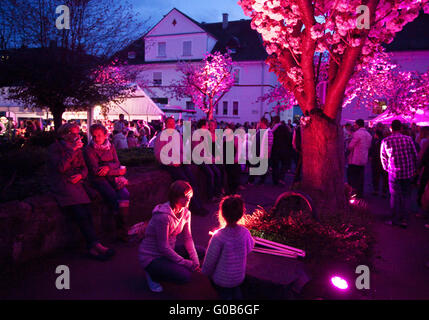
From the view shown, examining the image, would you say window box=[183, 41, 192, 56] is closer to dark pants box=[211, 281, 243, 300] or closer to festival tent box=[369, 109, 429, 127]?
festival tent box=[369, 109, 429, 127]

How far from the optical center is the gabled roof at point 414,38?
32.1 metres

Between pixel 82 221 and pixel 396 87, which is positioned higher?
pixel 396 87

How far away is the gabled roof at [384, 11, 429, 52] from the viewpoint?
32062mm

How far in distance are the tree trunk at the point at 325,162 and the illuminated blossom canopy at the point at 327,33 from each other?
252 millimetres

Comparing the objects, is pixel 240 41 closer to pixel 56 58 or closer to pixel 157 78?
pixel 157 78

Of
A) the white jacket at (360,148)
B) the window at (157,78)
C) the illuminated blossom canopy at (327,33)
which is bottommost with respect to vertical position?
the white jacket at (360,148)

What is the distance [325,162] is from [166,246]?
3067 mm

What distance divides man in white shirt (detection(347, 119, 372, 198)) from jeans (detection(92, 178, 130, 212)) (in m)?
6.08

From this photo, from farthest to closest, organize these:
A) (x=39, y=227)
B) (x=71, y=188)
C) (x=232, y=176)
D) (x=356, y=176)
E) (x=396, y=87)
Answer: (x=396, y=87) → (x=356, y=176) → (x=232, y=176) → (x=71, y=188) → (x=39, y=227)

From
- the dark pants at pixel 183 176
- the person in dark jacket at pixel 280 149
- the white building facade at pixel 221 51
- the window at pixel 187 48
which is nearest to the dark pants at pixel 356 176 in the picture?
the person in dark jacket at pixel 280 149

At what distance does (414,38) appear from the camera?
107ft

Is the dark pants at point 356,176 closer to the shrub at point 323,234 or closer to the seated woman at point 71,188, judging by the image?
the shrub at point 323,234

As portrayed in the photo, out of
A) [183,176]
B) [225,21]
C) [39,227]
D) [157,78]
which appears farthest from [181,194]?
[225,21]

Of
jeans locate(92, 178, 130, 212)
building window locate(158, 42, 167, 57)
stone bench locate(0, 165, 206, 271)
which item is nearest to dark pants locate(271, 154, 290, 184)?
stone bench locate(0, 165, 206, 271)
